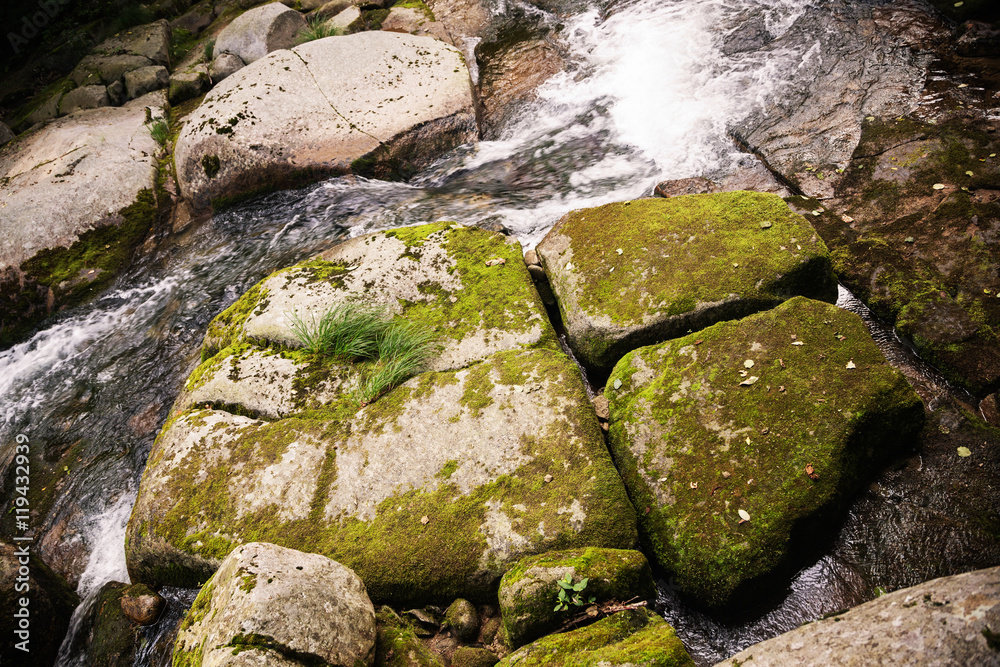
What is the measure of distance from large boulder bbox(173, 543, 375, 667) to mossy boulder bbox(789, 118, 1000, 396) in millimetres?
4070

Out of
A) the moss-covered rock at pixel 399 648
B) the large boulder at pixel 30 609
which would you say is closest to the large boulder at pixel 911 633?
the moss-covered rock at pixel 399 648

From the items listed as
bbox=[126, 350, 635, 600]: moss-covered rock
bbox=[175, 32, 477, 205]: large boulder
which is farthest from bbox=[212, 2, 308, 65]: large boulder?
bbox=[126, 350, 635, 600]: moss-covered rock

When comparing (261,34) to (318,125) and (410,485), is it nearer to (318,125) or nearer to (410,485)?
(318,125)

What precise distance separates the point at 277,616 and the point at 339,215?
5281mm

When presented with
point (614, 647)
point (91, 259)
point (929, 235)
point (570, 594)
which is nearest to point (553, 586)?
point (570, 594)

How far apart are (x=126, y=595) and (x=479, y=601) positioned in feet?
8.28

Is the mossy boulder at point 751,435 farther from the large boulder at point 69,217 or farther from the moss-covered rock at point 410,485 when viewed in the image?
the large boulder at point 69,217

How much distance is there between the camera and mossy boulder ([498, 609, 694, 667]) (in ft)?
7.23

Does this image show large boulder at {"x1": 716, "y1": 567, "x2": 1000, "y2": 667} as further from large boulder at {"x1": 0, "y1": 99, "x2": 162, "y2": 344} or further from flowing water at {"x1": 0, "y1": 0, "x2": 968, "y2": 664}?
large boulder at {"x1": 0, "y1": 99, "x2": 162, "y2": 344}

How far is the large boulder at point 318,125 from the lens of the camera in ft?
22.7

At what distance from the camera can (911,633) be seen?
191cm

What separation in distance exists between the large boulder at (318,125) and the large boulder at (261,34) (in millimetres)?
2226

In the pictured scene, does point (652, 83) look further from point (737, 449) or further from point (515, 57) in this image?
point (737, 449)

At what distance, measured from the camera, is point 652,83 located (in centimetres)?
721
